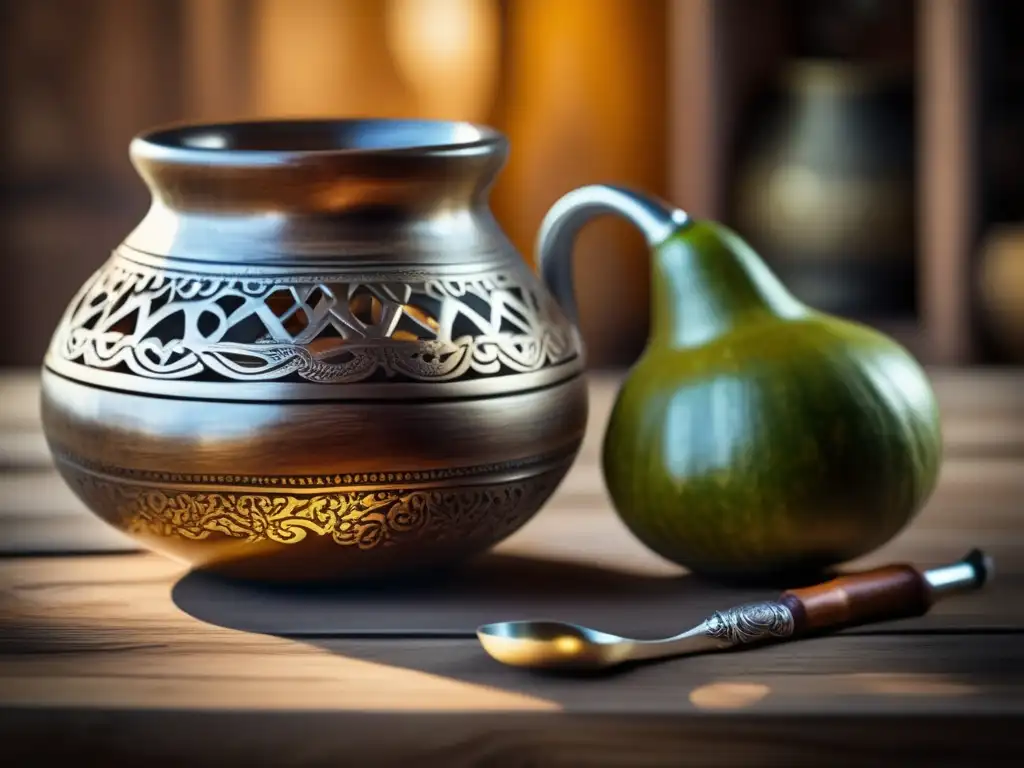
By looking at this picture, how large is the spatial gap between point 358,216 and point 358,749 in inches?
8.5

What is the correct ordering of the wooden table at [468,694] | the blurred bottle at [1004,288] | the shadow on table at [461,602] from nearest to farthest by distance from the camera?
the wooden table at [468,694], the shadow on table at [461,602], the blurred bottle at [1004,288]

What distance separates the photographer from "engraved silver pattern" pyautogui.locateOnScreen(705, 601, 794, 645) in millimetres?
644

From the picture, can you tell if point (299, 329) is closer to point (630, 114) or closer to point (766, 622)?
point (766, 622)

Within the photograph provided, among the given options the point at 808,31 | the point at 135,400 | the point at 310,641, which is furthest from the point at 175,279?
the point at 808,31

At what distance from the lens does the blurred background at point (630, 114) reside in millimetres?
1850

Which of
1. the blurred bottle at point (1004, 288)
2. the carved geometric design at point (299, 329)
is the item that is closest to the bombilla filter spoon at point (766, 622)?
the carved geometric design at point (299, 329)

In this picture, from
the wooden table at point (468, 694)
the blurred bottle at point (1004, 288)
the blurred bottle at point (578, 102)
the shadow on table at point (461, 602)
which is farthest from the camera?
the blurred bottle at point (578, 102)

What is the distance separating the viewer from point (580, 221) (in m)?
0.79

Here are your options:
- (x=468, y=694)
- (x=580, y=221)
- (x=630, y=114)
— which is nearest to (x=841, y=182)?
(x=630, y=114)

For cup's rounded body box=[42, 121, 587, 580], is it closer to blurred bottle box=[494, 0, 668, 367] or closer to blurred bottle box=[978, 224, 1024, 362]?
blurred bottle box=[978, 224, 1024, 362]

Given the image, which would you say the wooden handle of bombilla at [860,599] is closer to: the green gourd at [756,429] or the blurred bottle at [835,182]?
the green gourd at [756,429]

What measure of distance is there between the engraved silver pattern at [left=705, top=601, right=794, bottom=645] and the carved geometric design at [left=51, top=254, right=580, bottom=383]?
0.43ft

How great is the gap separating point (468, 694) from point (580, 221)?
0.27 meters

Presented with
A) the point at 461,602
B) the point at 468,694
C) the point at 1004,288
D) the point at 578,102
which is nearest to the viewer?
the point at 468,694
